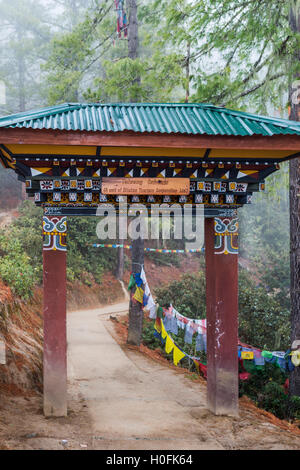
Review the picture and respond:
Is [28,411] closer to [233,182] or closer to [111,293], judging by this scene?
[233,182]

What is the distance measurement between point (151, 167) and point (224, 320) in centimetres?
278

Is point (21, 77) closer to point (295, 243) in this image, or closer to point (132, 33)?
point (132, 33)

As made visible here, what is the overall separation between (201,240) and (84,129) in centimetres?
2343

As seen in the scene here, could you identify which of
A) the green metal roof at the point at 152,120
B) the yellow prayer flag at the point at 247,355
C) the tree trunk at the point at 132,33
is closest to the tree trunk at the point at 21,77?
the tree trunk at the point at 132,33

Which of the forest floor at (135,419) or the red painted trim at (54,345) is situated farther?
the red painted trim at (54,345)

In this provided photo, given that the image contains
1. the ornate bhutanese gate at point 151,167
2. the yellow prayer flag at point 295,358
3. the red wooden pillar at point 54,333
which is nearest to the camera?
the ornate bhutanese gate at point 151,167

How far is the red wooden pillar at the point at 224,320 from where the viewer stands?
21.4ft

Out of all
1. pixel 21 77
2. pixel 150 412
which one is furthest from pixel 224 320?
pixel 21 77

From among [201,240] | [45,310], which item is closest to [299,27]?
[45,310]

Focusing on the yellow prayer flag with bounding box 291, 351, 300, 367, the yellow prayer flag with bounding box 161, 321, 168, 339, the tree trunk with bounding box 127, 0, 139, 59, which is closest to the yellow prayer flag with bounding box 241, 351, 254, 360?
the yellow prayer flag with bounding box 291, 351, 300, 367

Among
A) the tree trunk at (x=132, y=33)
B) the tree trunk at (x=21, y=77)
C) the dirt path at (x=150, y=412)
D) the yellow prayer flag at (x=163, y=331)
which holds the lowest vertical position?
the dirt path at (x=150, y=412)

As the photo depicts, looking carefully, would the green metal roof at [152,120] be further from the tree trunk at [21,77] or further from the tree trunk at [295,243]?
the tree trunk at [21,77]

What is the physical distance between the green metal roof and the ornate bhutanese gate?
2 cm

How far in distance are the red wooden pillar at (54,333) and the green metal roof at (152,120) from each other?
1.86 meters
